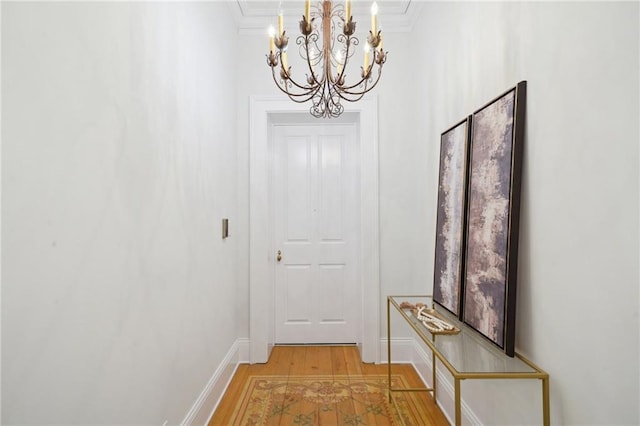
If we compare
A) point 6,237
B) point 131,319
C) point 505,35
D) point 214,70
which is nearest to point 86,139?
point 6,237

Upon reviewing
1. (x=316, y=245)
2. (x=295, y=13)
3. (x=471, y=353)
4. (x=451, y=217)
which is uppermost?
(x=295, y=13)

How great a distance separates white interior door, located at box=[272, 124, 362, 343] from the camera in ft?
10.7

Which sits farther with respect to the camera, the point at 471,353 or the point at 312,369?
the point at 312,369

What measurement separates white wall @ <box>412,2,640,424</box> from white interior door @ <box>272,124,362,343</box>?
1752mm

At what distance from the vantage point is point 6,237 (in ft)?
2.54

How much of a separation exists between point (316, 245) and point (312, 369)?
42.5 inches

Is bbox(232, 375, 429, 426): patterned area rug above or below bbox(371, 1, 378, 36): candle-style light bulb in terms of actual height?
below

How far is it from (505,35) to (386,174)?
59.0 inches

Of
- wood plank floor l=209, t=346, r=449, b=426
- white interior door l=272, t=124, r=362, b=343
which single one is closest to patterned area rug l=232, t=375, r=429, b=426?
wood plank floor l=209, t=346, r=449, b=426

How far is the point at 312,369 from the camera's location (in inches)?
108

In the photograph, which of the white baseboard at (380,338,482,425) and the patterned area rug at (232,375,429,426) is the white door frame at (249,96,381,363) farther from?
the patterned area rug at (232,375,429,426)

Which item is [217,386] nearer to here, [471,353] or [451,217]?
[471,353]

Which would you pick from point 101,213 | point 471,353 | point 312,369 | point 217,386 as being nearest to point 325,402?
point 312,369

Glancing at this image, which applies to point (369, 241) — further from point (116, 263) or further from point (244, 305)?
point (116, 263)
